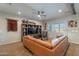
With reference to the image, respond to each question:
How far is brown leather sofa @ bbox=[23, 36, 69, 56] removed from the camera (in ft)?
7.19

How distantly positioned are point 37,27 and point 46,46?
21.1 inches

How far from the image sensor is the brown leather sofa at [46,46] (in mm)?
2191

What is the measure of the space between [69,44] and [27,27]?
1.06 metres

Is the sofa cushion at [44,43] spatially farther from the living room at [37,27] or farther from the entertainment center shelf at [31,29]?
the entertainment center shelf at [31,29]

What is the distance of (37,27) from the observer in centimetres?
253

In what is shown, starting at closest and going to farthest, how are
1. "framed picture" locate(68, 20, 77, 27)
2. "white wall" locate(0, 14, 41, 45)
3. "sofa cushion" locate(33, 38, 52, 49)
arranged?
"sofa cushion" locate(33, 38, 52, 49), "white wall" locate(0, 14, 41, 45), "framed picture" locate(68, 20, 77, 27)

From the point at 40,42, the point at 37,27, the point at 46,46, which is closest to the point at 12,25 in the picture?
the point at 37,27

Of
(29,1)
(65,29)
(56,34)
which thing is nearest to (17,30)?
(29,1)

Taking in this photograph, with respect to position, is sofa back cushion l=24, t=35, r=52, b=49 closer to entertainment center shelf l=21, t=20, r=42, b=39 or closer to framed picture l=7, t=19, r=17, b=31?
entertainment center shelf l=21, t=20, r=42, b=39

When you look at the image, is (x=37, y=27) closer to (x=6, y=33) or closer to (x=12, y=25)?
(x=12, y=25)

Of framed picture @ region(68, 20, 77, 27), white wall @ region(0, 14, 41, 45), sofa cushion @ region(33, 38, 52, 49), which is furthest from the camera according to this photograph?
framed picture @ region(68, 20, 77, 27)

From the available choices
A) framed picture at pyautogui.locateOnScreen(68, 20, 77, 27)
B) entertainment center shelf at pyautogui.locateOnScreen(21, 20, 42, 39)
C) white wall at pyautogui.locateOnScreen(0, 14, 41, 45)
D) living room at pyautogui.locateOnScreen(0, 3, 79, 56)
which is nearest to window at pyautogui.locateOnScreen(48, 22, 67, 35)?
living room at pyautogui.locateOnScreen(0, 3, 79, 56)

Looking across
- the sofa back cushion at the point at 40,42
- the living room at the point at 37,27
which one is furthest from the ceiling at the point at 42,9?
the sofa back cushion at the point at 40,42

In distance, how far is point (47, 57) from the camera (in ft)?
7.90
